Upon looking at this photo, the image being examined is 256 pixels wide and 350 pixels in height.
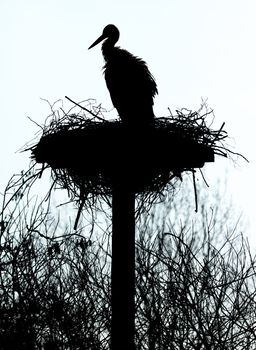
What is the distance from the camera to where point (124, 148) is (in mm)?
4500

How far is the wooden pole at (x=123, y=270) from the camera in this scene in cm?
434

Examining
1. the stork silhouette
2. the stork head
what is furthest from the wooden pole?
the stork head

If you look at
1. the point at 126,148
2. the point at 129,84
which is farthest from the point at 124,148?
the point at 129,84

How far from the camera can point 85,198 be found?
Result: 5.16 meters

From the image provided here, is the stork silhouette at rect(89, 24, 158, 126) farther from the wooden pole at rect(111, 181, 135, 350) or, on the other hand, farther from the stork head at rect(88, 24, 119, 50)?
the wooden pole at rect(111, 181, 135, 350)

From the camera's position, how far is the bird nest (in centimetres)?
450

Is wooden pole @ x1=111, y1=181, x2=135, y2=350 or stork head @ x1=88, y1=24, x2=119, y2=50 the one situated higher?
stork head @ x1=88, y1=24, x2=119, y2=50

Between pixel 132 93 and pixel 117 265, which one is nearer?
pixel 117 265

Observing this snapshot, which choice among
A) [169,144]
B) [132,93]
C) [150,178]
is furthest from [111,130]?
[132,93]

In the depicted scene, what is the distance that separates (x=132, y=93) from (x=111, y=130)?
6.01 ft

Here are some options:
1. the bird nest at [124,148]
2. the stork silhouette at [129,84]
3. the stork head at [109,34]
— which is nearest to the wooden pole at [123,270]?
the bird nest at [124,148]

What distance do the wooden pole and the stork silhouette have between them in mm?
1605

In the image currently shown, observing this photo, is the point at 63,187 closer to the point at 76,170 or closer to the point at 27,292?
the point at 76,170

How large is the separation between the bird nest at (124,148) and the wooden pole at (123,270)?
135 millimetres
